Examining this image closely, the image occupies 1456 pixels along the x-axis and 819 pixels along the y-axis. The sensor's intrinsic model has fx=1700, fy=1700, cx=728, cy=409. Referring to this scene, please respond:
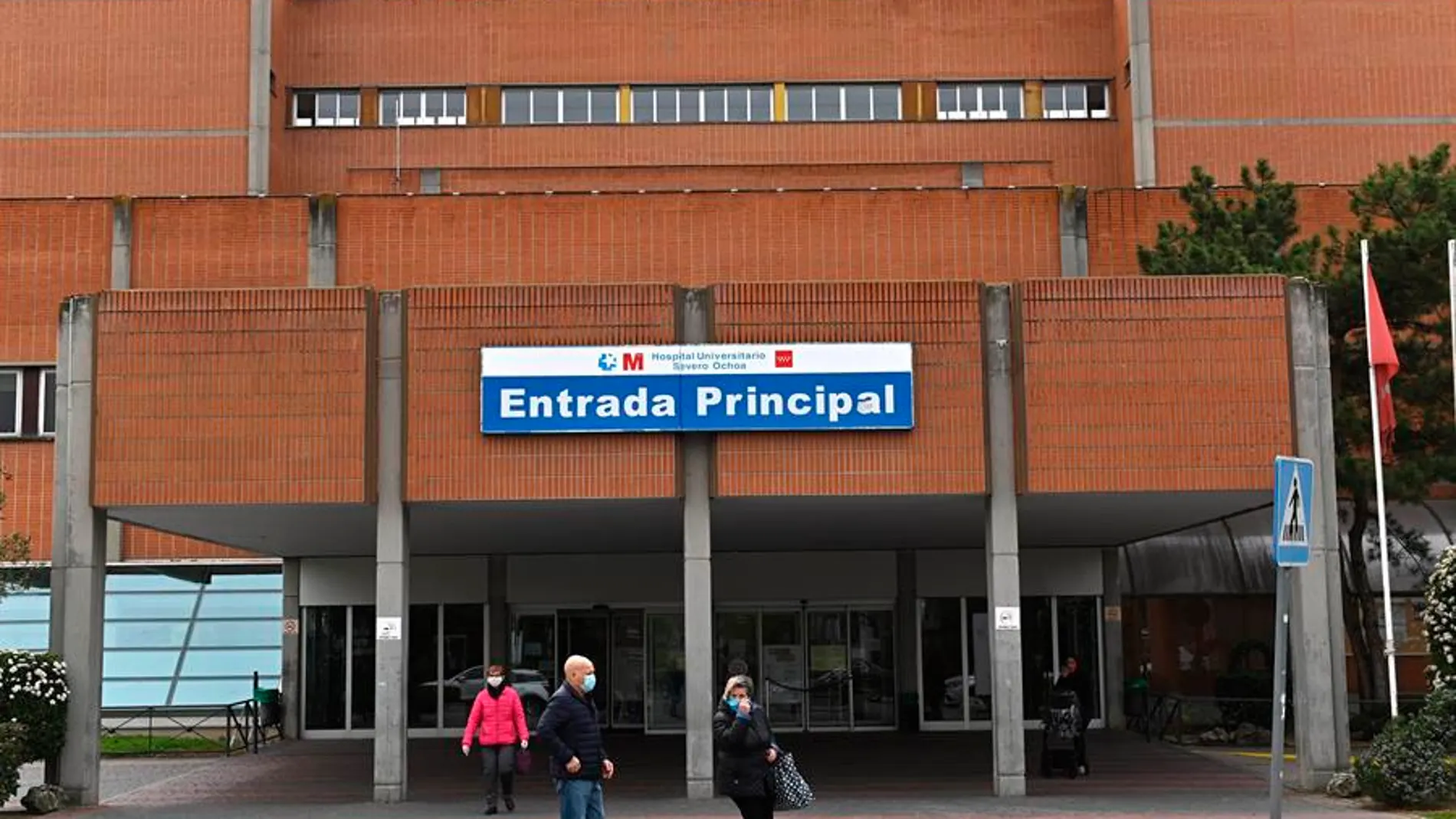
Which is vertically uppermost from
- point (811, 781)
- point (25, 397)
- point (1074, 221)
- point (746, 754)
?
point (1074, 221)

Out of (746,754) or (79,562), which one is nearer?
(746,754)

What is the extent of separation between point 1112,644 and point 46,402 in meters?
22.1

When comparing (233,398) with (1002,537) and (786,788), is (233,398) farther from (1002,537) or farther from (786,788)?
(786,788)

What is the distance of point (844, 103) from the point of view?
44.2 m

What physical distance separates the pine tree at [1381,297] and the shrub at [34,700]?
59.6 feet

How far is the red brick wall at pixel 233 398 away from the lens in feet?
65.3

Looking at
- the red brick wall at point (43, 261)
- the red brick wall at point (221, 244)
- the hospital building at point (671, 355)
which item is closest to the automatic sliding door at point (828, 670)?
the hospital building at point (671, 355)

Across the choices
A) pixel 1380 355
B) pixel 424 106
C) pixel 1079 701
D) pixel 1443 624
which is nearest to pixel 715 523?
pixel 1079 701

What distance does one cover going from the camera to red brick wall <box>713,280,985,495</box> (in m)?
20.0

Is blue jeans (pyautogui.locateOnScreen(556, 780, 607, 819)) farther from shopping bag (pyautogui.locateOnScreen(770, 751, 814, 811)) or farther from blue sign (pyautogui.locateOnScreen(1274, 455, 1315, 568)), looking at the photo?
blue sign (pyautogui.locateOnScreen(1274, 455, 1315, 568))

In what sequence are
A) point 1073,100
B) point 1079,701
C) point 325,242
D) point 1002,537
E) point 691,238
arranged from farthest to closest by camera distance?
point 1073,100 < point 691,238 < point 325,242 < point 1079,701 < point 1002,537

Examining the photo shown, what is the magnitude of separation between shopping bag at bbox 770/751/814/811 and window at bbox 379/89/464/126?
111 ft

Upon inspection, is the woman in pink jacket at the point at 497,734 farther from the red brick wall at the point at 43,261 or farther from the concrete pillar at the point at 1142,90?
the concrete pillar at the point at 1142,90

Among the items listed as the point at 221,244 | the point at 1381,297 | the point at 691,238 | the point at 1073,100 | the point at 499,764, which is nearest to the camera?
the point at 499,764
